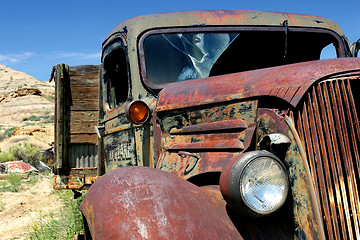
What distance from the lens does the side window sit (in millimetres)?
3393

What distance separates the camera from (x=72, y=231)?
15.2ft

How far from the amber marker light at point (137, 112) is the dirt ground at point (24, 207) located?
2.66m

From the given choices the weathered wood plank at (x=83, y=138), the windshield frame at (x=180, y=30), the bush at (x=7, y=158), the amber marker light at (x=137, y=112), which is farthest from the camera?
the bush at (x=7, y=158)

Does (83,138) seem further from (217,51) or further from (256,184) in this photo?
(256,184)

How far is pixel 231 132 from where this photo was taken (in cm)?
218

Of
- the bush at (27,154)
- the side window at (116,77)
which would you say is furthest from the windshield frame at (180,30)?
the bush at (27,154)

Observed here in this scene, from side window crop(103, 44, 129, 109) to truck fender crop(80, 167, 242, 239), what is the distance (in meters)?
1.56

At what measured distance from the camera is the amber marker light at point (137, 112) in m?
2.74

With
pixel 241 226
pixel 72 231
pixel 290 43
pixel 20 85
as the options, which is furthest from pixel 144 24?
pixel 20 85

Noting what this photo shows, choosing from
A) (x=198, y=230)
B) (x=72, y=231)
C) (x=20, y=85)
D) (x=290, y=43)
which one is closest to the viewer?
(x=198, y=230)

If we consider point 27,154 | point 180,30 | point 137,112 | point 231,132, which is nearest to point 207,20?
point 180,30

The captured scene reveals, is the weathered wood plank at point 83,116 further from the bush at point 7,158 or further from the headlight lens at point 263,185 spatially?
the bush at point 7,158

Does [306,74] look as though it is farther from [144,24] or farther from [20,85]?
[20,85]

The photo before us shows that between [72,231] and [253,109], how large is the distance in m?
3.40
